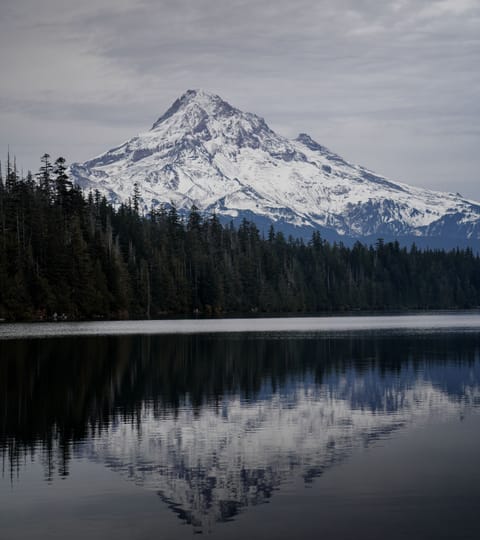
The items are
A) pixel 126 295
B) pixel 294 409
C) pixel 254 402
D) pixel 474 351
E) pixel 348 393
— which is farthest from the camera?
pixel 126 295

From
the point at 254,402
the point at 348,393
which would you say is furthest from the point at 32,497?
the point at 348,393

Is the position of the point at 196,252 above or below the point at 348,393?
above

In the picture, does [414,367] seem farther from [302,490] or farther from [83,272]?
[83,272]

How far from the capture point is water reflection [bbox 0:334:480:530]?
2564 centimetres

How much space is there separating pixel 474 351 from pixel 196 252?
134539mm

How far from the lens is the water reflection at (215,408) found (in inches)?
1009

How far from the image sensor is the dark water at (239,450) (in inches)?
811

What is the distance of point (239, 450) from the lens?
94.1 feet

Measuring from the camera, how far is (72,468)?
26359 millimetres

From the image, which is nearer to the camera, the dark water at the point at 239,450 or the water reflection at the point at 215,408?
the dark water at the point at 239,450

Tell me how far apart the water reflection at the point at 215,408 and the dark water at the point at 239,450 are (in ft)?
0.31

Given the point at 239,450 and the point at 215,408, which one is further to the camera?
the point at 215,408

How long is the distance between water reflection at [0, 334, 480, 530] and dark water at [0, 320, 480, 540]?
0.10 metres

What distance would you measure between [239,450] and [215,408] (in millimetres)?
10082
